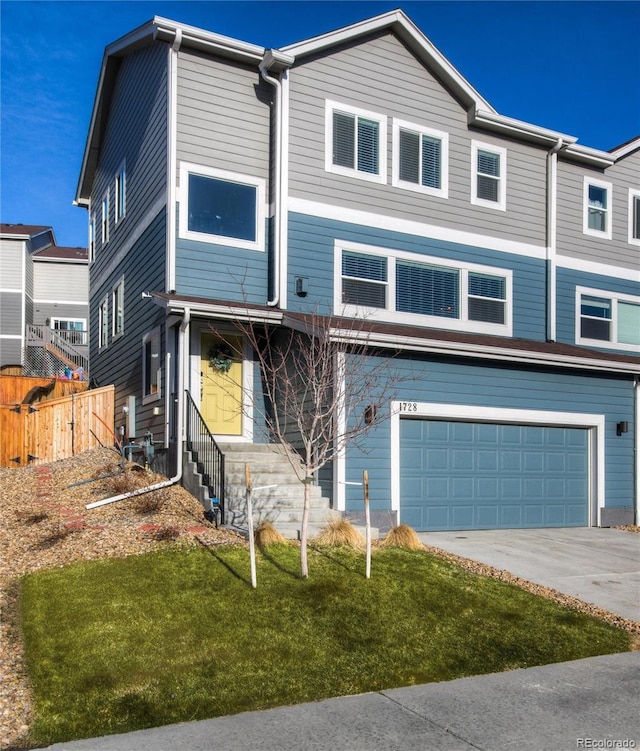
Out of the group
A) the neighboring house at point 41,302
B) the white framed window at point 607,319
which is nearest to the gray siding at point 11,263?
the neighboring house at point 41,302

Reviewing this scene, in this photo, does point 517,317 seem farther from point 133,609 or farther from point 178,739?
point 178,739

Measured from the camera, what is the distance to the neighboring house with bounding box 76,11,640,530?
13.2 meters

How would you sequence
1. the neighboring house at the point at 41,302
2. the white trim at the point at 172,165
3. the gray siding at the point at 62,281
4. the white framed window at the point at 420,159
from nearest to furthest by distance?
the white trim at the point at 172,165
the white framed window at the point at 420,159
the neighboring house at the point at 41,302
the gray siding at the point at 62,281

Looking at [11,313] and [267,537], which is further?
[11,313]

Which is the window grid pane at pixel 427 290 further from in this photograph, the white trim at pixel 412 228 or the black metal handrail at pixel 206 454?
the black metal handrail at pixel 206 454

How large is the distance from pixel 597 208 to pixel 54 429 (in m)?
13.6

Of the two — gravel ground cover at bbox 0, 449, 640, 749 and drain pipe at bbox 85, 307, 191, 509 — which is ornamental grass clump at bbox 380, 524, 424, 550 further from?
drain pipe at bbox 85, 307, 191, 509

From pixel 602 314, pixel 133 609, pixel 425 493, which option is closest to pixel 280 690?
pixel 133 609

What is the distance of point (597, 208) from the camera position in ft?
59.0

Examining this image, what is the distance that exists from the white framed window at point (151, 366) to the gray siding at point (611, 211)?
9221mm

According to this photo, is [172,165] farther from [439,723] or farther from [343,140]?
[439,723]

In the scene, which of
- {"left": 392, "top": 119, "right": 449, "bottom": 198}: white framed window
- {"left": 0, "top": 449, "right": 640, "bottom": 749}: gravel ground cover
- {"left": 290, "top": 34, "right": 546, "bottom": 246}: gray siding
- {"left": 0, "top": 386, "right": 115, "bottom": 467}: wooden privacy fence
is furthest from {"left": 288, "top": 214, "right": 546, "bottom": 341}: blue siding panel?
{"left": 0, "top": 386, "right": 115, "bottom": 467}: wooden privacy fence

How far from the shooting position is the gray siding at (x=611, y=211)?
17.3 metres

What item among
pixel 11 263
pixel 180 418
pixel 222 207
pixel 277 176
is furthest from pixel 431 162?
pixel 11 263
